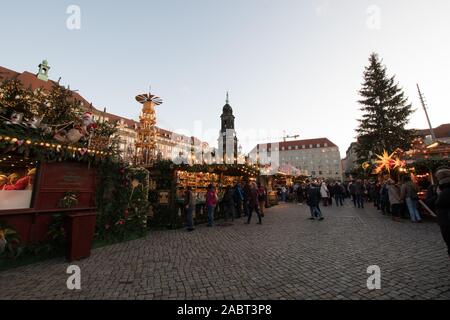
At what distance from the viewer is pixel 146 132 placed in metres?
14.7

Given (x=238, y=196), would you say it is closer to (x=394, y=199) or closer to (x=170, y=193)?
(x=170, y=193)

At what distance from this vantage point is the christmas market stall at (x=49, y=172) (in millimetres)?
4953

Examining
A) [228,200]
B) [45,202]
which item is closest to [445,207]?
[45,202]

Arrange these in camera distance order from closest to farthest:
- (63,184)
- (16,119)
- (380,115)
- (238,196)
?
(16,119)
(63,184)
(238,196)
(380,115)

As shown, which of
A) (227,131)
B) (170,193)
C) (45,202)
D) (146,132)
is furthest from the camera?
(227,131)

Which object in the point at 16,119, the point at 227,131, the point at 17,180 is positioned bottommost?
the point at 17,180

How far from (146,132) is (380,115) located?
25454 mm

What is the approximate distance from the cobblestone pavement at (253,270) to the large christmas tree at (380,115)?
1986cm

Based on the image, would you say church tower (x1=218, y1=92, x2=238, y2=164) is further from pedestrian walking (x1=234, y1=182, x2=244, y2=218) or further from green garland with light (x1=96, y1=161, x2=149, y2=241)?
green garland with light (x1=96, y1=161, x2=149, y2=241)

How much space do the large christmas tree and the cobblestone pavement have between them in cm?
1986

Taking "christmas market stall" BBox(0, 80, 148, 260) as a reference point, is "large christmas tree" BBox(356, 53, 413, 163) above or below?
above

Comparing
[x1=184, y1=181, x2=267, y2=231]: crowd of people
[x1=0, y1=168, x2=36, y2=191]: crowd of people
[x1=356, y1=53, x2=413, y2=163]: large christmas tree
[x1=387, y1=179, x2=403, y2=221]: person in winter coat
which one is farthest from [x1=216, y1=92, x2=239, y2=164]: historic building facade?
[x1=0, y1=168, x2=36, y2=191]: crowd of people

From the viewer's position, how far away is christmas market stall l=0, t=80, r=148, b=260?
495 centimetres
